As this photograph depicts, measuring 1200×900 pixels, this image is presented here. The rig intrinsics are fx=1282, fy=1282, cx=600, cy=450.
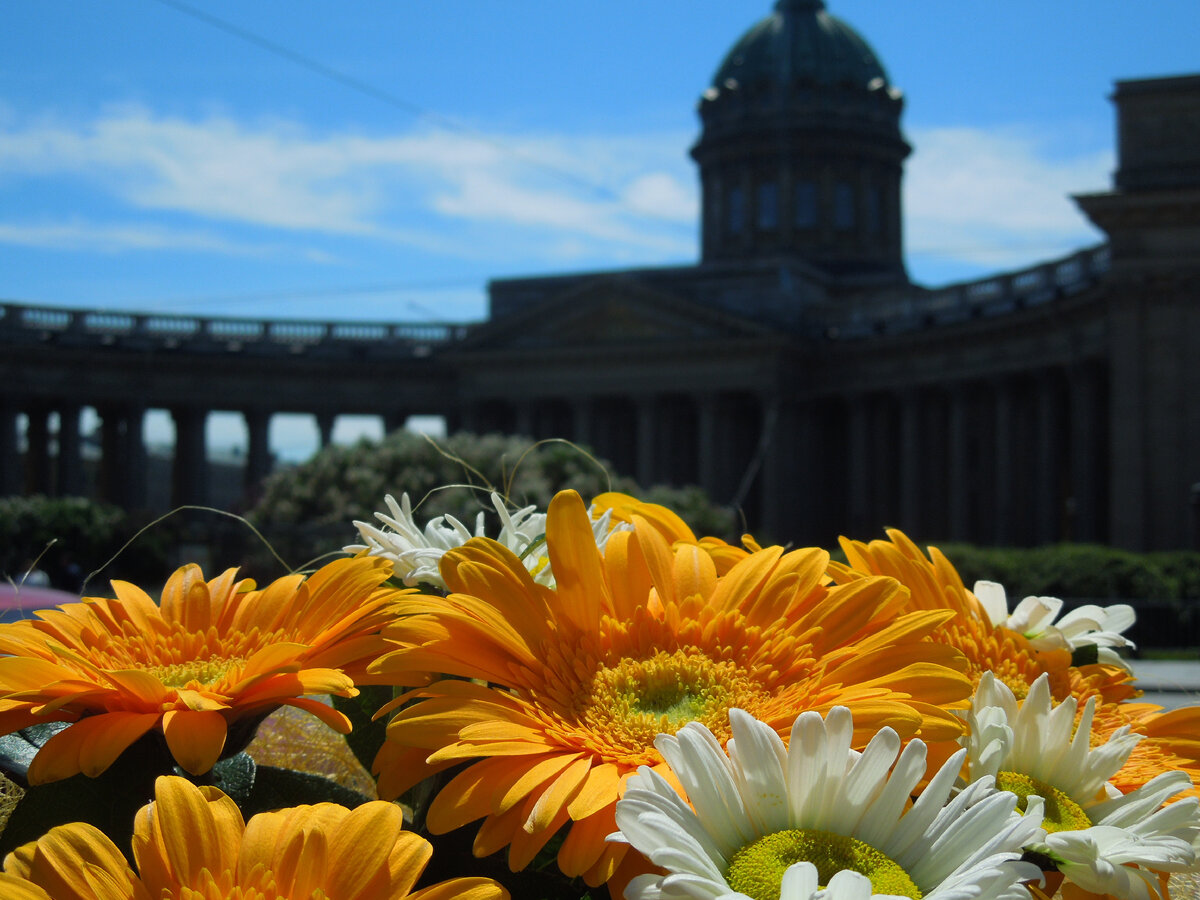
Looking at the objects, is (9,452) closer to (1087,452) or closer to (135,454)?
(135,454)

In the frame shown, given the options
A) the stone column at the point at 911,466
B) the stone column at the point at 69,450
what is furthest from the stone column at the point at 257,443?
the stone column at the point at 911,466

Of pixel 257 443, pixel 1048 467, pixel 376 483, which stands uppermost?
pixel 257 443

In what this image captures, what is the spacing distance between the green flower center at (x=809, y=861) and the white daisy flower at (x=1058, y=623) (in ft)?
3.26

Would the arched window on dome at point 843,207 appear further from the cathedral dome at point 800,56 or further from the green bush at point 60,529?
the green bush at point 60,529

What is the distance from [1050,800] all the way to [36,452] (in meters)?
79.9

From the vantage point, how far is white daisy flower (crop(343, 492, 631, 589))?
245cm

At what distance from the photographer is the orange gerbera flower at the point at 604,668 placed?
5.88 ft

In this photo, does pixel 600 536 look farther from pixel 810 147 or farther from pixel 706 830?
pixel 810 147

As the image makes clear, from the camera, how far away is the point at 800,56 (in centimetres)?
8694

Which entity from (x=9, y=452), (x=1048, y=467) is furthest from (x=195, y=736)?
(x=9, y=452)

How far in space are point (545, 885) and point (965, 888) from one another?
72cm

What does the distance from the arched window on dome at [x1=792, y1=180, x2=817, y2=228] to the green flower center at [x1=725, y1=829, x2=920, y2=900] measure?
83.8 metres

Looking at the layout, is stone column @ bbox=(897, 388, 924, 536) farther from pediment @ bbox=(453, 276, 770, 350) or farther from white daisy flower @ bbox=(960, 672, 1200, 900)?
white daisy flower @ bbox=(960, 672, 1200, 900)

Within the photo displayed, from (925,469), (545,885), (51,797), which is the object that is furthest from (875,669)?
(925,469)
